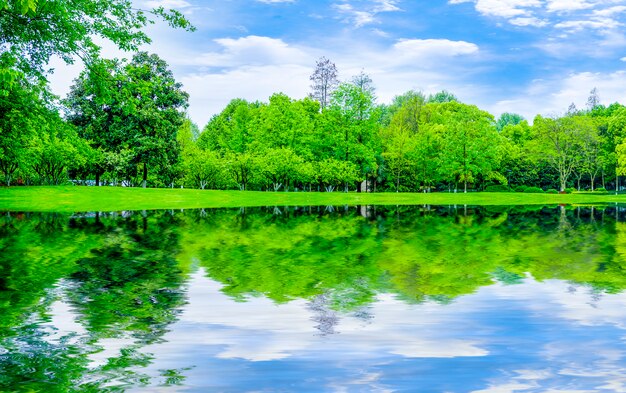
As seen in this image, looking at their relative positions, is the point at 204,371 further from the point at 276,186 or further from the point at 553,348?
the point at 276,186

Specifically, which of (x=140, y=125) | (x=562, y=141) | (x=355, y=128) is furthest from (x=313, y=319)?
(x=562, y=141)

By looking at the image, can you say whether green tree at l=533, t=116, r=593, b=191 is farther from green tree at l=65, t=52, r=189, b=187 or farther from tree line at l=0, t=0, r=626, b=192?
green tree at l=65, t=52, r=189, b=187

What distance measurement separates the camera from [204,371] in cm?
571

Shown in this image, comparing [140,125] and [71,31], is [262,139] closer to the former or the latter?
[140,125]

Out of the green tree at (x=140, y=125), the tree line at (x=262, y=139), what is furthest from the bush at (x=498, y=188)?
the green tree at (x=140, y=125)

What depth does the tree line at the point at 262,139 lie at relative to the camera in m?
33.0

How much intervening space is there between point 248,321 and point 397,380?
113 inches

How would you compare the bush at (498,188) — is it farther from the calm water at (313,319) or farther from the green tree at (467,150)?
the calm water at (313,319)

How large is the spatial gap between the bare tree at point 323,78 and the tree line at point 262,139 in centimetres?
16

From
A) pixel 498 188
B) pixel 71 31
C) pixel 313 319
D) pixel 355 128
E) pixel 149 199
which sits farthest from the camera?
pixel 498 188

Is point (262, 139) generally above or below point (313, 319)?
above

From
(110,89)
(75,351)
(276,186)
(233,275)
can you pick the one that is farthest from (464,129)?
(75,351)

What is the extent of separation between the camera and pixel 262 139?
251 feet

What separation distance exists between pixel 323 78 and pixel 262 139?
2591cm
